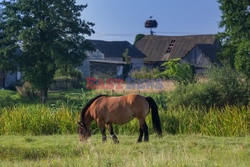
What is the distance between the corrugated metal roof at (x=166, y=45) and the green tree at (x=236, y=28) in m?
29.0

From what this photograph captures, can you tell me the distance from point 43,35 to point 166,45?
32880mm

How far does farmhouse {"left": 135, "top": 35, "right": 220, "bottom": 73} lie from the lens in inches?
2393

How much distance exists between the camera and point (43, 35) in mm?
34688

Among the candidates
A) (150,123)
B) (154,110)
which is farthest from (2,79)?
(154,110)

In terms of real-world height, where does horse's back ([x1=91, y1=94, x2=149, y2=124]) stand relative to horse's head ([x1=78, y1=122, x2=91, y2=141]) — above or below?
above

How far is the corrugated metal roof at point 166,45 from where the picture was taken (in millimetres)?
63050

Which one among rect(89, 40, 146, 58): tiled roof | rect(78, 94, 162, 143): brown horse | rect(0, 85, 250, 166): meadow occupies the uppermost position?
rect(89, 40, 146, 58): tiled roof

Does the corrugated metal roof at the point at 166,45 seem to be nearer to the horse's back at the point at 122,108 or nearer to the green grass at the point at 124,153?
the horse's back at the point at 122,108

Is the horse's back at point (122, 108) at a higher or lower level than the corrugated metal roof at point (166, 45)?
lower

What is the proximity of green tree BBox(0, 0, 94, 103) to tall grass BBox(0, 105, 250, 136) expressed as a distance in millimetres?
15893

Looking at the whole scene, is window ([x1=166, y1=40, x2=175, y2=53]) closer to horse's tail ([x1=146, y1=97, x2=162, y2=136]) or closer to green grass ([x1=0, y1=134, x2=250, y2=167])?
green grass ([x1=0, y1=134, x2=250, y2=167])

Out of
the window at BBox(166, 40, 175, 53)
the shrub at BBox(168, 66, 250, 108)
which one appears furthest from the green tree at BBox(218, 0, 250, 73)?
the window at BBox(166, 40, 175, 53)

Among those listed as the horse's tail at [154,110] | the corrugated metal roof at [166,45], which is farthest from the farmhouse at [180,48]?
the horse's tail at [154,110]

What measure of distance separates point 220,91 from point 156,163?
1449cm
